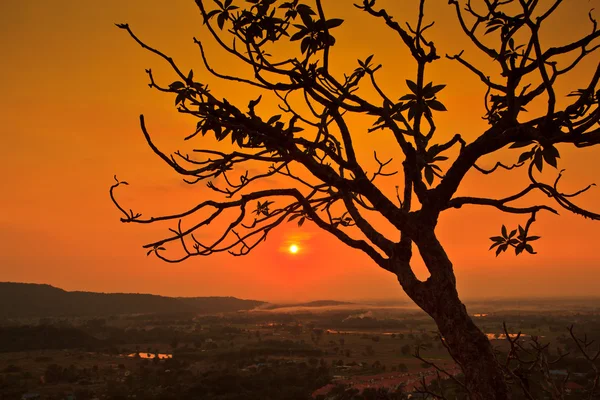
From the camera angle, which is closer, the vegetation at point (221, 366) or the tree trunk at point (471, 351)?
the tree trunk at point (471, 351)

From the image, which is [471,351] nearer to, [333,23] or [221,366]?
[333,23]

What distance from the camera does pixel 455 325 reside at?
9.81 ft

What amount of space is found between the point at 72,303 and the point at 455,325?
497 feet

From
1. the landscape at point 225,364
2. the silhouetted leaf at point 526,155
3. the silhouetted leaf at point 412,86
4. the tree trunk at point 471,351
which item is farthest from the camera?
the landscape at point 225,364

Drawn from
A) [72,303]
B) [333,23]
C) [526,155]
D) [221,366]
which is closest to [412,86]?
[333,23]

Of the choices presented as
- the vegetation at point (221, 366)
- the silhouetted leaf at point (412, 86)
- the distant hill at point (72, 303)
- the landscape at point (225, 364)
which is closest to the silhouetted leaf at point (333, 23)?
the silhouetted leaf at point (412, 86)

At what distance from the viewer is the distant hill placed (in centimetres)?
12448

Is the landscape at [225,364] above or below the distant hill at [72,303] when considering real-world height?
below

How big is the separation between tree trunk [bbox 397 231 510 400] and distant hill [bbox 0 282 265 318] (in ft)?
461

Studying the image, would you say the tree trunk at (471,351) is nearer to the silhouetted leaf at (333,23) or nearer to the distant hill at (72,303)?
the silhouetted leaf at (333,23)

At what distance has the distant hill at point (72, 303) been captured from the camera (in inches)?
4901

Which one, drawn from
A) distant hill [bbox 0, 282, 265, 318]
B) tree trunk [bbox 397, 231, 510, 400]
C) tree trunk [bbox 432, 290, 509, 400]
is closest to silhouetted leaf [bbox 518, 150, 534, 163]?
tree trunk [bbox 397, 231, 510, 400]

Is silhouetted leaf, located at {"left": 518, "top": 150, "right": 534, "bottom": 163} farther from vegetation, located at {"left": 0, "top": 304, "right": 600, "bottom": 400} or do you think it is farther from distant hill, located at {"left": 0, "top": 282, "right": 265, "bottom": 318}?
distant hill, located at {"left": 0, "top": 282, "right": 265, "bottom": 318}

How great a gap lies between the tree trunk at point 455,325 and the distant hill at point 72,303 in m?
140
